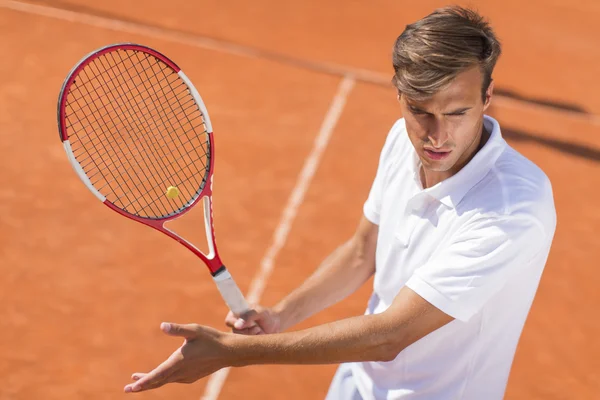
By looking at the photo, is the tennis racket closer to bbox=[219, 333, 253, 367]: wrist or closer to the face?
bbox=[219, 333, 253, 367]: wrist

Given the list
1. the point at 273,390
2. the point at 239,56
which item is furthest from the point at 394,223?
the point at 239,56

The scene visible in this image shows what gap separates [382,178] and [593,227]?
3.64 m

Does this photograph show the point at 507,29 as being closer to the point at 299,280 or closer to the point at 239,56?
the point at 239,56

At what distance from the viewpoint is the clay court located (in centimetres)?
472

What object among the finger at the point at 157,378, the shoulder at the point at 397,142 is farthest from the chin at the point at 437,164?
the finger at the point at 157,378

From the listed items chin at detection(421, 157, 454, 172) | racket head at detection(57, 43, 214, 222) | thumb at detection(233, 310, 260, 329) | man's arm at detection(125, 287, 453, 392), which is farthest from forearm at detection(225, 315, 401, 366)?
racket head at detection(57, 43, 214, 222)

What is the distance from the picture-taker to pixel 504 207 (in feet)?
7.50

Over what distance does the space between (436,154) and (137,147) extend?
6.37 feet

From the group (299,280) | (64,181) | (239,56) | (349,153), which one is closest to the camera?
(299,280)

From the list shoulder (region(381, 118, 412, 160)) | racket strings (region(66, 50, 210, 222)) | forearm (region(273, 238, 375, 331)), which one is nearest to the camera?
shoulder (region(381, 118, 412, 160))

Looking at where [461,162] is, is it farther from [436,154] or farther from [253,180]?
[253,180]

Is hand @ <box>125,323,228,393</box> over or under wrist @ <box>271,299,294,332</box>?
over

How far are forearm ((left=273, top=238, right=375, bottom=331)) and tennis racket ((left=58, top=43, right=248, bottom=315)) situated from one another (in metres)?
0.28

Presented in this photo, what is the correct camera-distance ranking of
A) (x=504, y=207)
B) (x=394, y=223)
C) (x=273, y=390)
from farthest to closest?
(x=273, y=390) → (x=394, y=223) → (x=504, y=207)
